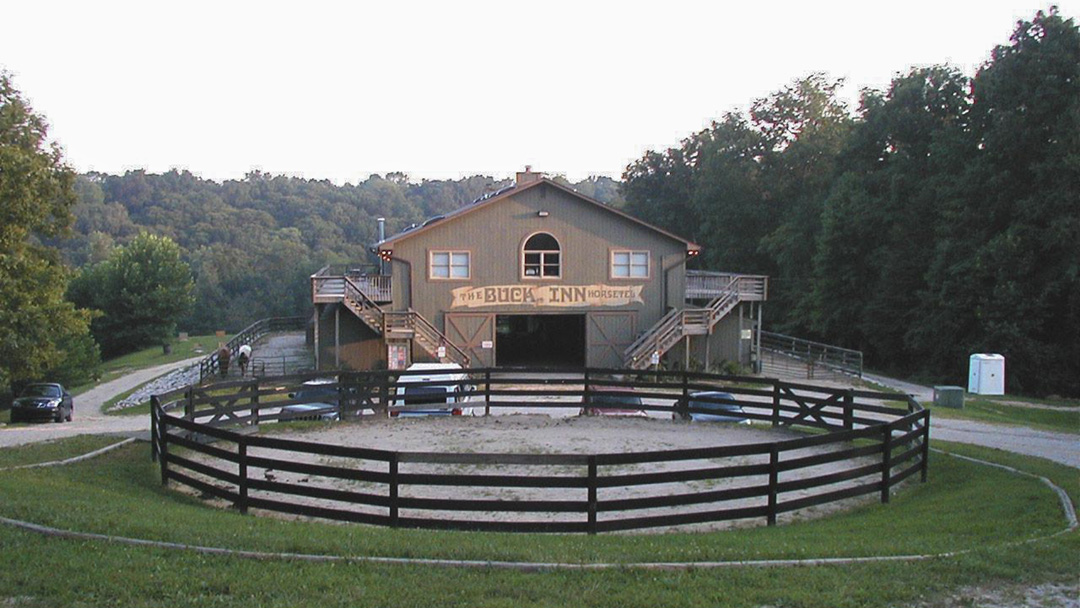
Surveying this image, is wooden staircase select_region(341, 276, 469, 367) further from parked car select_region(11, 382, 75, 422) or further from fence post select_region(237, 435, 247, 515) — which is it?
fence post select_region(237, 435, 247, 515)

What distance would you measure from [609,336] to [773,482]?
24191 mm

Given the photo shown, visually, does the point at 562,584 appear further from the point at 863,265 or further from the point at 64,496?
the point at 863,265

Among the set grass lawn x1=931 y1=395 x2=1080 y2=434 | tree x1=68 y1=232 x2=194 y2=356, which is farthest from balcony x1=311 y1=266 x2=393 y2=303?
tree x1=68 y1=232 x2=194 y2=356

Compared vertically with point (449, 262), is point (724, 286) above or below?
below

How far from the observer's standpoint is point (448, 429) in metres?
16.0

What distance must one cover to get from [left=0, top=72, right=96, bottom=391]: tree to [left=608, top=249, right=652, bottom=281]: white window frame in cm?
1933

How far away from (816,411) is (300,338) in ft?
127

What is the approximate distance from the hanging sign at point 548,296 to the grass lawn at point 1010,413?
1283cm

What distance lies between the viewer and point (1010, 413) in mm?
25922

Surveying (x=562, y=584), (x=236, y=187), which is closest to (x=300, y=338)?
(x=562, y=584)

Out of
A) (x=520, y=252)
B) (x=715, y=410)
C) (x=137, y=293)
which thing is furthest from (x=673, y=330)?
(x=137, y=293)

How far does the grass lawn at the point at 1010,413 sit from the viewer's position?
22.4 meters

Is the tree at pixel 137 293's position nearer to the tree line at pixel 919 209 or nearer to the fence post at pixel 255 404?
the tree line at pixel 919 209

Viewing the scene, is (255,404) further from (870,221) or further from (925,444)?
(870,221)
